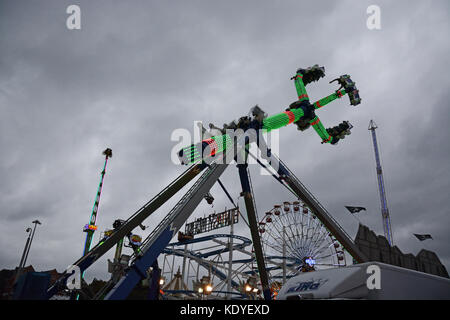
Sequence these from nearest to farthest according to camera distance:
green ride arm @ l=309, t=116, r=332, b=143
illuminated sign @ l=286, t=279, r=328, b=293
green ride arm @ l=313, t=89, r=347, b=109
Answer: illuminated sign @ l=286, t=279, r=328, b=293 < green ride arm @ l=309, t=116, r=332, b=143 < green ride arm @ l=313, t=89, r=347, b=109

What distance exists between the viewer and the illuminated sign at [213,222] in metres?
33.6

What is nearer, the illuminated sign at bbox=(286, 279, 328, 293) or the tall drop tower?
the illuminated sign at bbox=(286, 279, 328, 293)

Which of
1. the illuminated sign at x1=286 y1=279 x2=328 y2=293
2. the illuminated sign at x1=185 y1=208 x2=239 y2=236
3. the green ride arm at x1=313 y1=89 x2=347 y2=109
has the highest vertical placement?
the green ride arm at x1=313 y1=89 x2=347 y2=109

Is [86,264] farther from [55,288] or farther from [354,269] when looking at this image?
[354,269]

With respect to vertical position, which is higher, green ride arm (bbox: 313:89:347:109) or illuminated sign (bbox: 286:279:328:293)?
green ride arm (bbox: 313:89:347:109)

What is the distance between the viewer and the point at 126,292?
848cm

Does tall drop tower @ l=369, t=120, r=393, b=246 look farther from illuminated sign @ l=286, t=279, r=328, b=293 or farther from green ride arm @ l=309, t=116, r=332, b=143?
illuminated sign @ l=286, t=279, r=328, b=293

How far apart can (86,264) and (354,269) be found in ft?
33.2

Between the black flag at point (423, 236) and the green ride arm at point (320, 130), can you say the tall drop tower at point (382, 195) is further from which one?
the green ride arm at point (320, 130)

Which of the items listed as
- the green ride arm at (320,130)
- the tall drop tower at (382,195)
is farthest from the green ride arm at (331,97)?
the tall drop tower at (382,195)

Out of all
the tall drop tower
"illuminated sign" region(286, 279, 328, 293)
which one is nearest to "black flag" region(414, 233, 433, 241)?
the tall drop tower

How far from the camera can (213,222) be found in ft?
121

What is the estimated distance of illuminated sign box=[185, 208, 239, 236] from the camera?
110 feet

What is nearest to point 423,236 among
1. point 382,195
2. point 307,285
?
point 382,195
